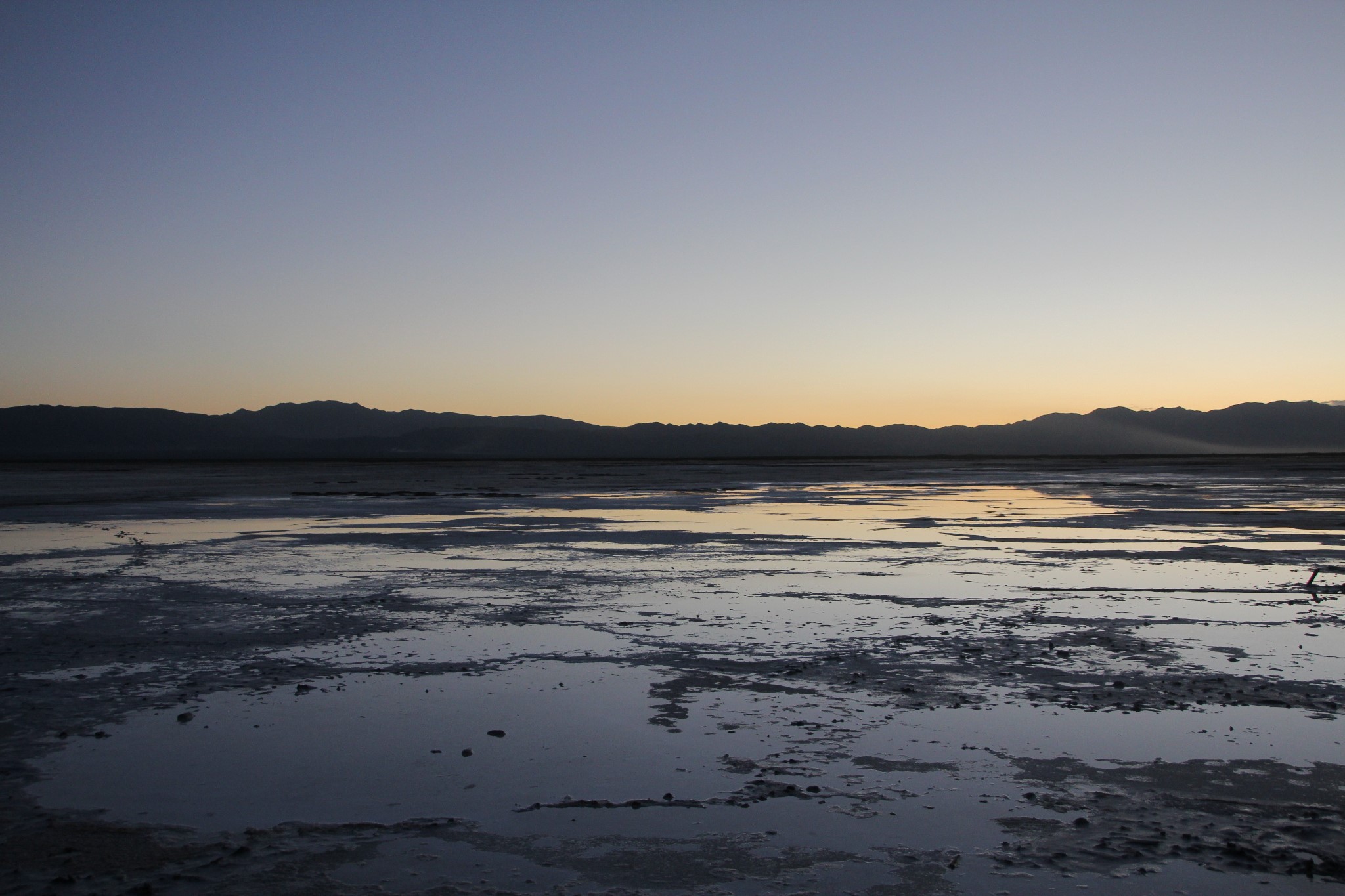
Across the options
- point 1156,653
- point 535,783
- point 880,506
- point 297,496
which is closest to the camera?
point 535,783

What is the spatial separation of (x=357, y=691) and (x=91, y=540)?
680 inches

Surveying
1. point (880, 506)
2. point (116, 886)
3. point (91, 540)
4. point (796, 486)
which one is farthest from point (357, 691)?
point (796, 486)

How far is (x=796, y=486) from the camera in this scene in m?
54.7

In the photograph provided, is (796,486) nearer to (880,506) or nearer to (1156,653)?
(880,506)

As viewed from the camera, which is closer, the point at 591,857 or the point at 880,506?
the point at 591,857

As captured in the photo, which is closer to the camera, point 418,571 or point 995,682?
point 995,682

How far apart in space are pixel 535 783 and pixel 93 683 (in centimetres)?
505

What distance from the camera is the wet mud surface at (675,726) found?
5.11m

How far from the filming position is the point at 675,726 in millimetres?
7504

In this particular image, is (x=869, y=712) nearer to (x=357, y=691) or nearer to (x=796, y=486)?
(x=357, y=691)

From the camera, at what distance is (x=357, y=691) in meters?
8.62

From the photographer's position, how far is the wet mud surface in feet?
16.8

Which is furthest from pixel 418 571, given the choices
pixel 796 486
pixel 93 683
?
pixel 796 486

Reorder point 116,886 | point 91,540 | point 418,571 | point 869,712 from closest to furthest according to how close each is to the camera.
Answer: point 116,886, point 869,712, point 418,571, point 91,540
